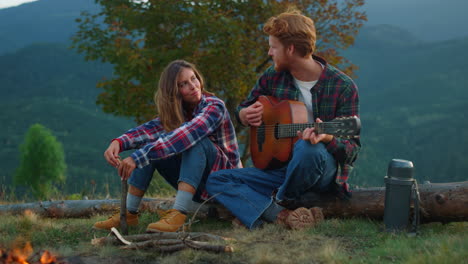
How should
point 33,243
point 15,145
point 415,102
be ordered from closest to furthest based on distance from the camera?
point 33,243, point 15,145, point 415,102

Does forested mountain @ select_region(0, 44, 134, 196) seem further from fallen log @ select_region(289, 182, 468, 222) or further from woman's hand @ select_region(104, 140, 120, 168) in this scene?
fallen log @ select_region(289, 182, 468, 222)

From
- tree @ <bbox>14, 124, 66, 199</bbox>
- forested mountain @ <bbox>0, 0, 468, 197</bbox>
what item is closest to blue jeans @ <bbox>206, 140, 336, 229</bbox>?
forested mountain @ <bbox>0, 0, 468, 197</bbox>

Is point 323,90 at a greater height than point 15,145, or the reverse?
point 323,90

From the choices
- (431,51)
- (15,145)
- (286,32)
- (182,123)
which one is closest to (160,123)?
→ (182,123)

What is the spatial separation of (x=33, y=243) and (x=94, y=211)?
1.54 meters

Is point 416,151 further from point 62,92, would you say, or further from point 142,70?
point 62,92

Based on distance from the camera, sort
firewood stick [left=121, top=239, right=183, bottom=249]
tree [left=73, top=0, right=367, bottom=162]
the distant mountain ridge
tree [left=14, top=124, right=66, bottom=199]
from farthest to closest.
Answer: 1. the distant mountain ridge
2. tree [left=14, top=124, right=66, bottom=199]
3. tree [left=73, top=0, right=367, bottom=162]
4. firewood stick [left=121, top=239, right=183, bottom=249]

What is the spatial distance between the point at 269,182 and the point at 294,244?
2.90ft

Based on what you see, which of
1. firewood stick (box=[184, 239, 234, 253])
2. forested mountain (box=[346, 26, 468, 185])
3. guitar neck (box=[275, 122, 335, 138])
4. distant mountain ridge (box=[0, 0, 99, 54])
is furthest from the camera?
distant mountain ridge (box=[0, 0, 99, 54])

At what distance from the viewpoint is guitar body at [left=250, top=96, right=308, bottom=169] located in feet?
12.5

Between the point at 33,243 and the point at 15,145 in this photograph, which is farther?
the point at 15,145

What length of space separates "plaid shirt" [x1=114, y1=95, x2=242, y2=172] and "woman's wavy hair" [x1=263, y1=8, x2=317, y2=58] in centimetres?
78

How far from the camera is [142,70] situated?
960 centimetres

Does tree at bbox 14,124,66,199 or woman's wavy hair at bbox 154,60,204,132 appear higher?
woman's wavy hair at bbox 154,60,204,132
